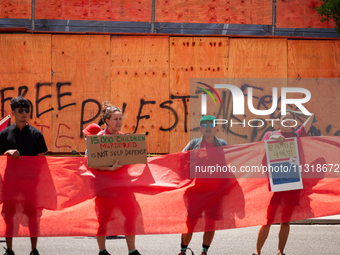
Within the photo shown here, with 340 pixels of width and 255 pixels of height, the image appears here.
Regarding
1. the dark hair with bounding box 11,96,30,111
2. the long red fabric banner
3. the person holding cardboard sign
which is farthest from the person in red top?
the dark hair with bounding box 11,96,30,111

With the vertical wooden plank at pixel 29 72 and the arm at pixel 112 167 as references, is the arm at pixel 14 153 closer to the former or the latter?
the arm at pixel 112 167

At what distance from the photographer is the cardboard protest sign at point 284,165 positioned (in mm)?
4996

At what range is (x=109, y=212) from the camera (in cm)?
484

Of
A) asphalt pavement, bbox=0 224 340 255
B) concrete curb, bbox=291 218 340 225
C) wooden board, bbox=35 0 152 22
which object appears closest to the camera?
asphalt pavement, bbox=0 224 340 255

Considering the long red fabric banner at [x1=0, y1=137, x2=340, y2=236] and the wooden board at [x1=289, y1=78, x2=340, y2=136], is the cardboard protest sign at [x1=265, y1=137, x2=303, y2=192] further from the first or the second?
the wooden board at [x1=289, y1=78, x2=340, y2=136]

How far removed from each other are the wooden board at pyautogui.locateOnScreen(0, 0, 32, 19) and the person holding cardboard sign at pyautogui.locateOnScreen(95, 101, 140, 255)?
6.61 meters

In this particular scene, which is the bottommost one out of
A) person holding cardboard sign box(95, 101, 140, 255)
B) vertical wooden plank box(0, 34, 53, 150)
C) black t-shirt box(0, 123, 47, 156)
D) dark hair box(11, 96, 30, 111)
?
person holding cardboard sign box(95, 101, 140, 255)

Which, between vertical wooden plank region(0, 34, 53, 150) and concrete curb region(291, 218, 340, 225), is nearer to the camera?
concrete curb region(291, 218, 340, 225)

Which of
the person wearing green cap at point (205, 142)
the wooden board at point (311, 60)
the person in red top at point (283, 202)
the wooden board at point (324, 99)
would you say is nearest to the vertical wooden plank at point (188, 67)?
the wooden board at point (311, 60)

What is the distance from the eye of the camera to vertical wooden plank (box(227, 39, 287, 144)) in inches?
386

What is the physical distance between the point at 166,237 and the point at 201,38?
5070mm

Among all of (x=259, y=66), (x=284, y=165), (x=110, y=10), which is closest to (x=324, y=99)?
(x=259, y=66)

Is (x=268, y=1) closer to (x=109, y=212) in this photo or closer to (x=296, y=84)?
(x=296, y=84)

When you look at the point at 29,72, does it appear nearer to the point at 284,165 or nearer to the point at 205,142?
the point at 205,142
